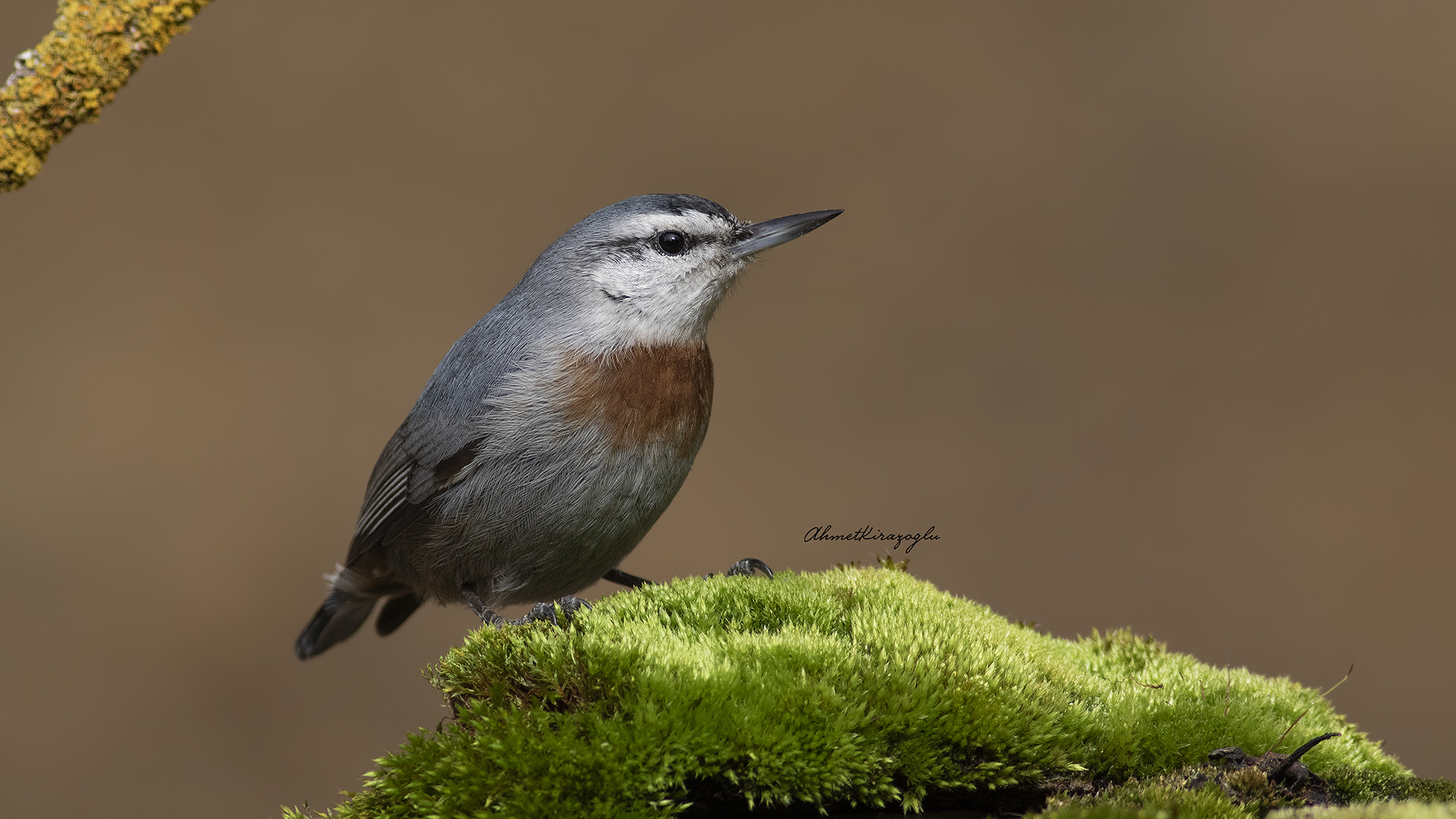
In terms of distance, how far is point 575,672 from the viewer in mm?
1897

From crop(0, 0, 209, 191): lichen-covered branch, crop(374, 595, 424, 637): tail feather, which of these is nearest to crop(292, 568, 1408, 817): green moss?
crop(0, 0, 209, 191): lichen-covered branch

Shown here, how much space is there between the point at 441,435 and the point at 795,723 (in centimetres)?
183

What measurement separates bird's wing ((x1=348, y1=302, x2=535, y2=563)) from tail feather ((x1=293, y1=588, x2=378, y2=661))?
1.69ft

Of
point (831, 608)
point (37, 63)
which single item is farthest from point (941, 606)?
point (37, 63)

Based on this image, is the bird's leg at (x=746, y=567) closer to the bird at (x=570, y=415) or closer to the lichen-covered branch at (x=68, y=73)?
the bird at (x=570, y=415)

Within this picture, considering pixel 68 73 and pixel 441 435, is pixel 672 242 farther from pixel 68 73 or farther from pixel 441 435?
pixel 68 73

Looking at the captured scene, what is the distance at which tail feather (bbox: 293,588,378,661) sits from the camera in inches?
157

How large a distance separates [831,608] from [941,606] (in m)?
0.33

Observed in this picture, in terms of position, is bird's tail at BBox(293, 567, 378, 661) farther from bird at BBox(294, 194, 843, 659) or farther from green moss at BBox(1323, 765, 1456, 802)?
green moss at BBox(1323, 765, 1456, 802)

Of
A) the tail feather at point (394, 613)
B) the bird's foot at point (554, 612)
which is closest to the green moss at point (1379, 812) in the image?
the bird's foot at point (554, 612)

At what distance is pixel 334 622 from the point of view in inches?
161

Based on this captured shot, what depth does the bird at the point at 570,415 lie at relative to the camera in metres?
2.97

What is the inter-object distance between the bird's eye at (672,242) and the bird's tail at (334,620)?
184 cm

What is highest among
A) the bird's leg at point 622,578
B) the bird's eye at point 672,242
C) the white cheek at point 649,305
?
the bird's eye at point 672,242
